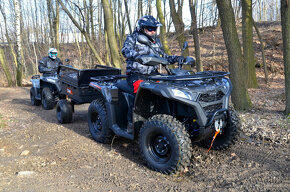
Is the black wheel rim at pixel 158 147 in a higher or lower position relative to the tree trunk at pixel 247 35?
lower

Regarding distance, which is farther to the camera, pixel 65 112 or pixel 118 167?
pixel 65 112

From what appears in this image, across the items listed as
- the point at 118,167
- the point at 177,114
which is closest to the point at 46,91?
the point at 118,167

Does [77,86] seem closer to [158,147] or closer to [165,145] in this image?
[158,147]

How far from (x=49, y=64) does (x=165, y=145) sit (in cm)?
716

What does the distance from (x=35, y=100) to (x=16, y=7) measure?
810cm

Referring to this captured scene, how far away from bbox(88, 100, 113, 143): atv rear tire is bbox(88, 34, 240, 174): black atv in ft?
0.76

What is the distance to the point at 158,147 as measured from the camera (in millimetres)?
3662

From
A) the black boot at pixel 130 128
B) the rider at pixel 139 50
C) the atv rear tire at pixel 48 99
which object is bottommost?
the black boot at pixel 130 128

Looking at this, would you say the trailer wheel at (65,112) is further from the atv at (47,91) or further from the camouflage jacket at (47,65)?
the camouflage jacket at (47,65)

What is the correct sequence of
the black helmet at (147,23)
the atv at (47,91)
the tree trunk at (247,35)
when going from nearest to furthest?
the black helmet at (147,23), the atv at (47,91), the tree trunk at (247,35)

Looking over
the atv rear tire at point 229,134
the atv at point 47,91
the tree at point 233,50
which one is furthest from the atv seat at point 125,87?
the atv at point 47,91

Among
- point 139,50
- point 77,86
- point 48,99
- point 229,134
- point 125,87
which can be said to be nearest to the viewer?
point 229,134

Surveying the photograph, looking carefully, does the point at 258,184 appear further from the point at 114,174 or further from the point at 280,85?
the point at 280,85

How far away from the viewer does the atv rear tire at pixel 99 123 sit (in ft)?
15.4
